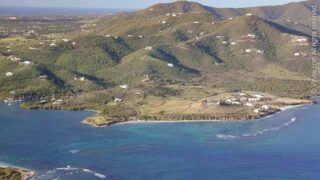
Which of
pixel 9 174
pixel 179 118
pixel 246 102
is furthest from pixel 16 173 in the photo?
pixel 246 102

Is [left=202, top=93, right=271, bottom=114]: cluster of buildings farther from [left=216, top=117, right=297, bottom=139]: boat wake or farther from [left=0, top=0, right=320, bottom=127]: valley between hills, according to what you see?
[left=216, top=117, right=297, bottom=139]: boat wake

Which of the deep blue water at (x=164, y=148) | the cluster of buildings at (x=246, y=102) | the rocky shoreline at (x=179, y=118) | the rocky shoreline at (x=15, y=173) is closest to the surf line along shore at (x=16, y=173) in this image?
the rocky shoreline at (x=15, y=173)

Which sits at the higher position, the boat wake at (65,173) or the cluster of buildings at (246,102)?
the cluster of buildings at (246,102)

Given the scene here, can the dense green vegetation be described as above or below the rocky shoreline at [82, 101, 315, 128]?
below

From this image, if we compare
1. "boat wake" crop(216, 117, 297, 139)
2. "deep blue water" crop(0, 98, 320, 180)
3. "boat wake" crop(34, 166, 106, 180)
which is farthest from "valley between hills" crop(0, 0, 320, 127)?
"boat wake" crop(34, 166, 106, 180)

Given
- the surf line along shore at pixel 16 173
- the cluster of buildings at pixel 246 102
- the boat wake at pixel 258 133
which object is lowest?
the surf line along shore at pixel 16 173

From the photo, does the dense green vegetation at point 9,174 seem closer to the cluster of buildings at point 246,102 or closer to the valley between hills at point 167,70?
the valley between hills at point 167,70
